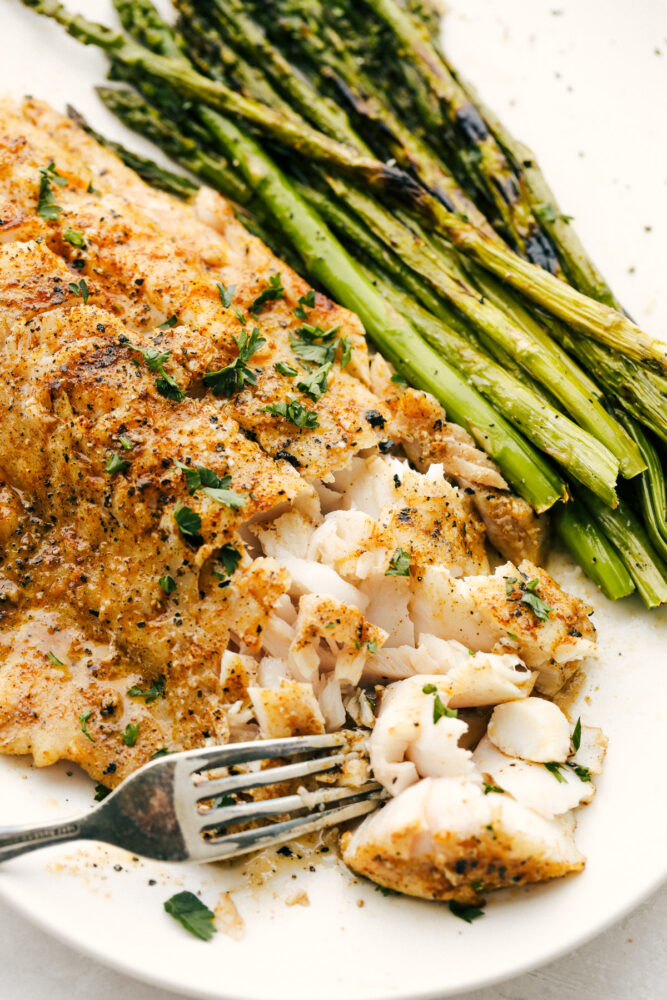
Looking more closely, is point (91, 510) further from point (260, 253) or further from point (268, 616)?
point (260, 253)

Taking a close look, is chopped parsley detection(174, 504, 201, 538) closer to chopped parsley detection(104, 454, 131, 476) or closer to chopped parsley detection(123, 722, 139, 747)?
chopped parsley detection(104, 454, 131, 476)

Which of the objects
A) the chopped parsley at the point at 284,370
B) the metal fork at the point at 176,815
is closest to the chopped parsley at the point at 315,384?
the chopped parsley at the point at 284,370

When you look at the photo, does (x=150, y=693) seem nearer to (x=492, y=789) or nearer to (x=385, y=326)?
(x=492, y=789)

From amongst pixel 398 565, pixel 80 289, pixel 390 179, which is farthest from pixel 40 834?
pixel 390 179

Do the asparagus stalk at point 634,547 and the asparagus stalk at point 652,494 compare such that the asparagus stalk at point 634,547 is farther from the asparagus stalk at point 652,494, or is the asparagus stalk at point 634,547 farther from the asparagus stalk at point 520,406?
the asparagus stalk at point 520,406

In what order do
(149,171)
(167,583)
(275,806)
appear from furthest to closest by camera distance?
(149,171)
(167,583)
(275,806)

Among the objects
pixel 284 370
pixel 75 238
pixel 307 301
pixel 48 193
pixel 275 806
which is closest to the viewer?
pixel 275 806

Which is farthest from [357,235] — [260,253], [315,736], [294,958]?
[294,958]
